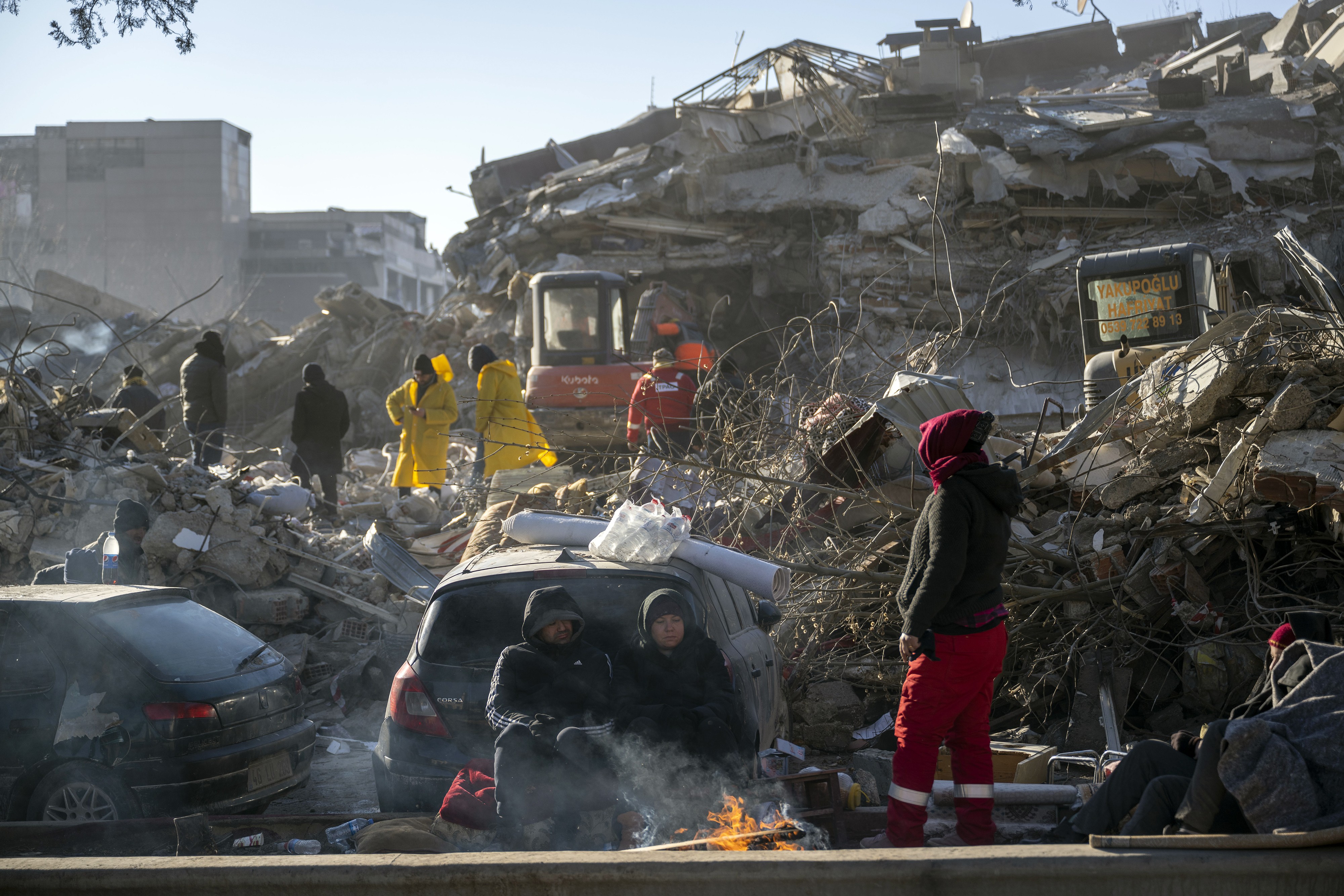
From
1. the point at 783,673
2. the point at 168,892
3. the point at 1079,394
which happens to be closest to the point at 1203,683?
the point at 783,673

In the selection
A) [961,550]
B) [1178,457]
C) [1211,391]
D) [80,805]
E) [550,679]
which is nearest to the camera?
[961,550]

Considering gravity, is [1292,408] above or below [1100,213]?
below

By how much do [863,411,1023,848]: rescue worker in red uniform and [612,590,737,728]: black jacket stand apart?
738 millimetres

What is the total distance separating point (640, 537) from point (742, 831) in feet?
4.98

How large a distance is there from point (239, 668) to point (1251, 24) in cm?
3013

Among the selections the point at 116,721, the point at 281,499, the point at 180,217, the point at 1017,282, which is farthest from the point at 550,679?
the point at 180,217

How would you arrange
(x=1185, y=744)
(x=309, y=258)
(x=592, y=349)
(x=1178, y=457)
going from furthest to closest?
(x=309, y=258)
(x=592, y=349)
(x=1178, y=457)
(x=1185, y=744)

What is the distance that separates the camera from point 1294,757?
2.67m

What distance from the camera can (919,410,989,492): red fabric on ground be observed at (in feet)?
12.0

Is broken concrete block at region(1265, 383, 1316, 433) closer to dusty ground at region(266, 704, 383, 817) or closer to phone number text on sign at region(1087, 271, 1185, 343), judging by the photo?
phone number text on sign at region(1087, 271, 1185, 343)

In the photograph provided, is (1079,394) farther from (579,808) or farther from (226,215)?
(226,215)

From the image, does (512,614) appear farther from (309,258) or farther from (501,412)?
(309,258)

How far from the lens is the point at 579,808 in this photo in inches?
141

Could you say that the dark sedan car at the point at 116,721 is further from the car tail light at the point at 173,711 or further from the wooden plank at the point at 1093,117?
the wooden plank at the point at 1093,117
